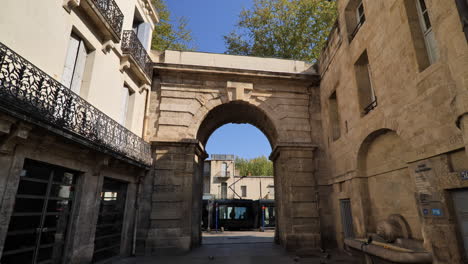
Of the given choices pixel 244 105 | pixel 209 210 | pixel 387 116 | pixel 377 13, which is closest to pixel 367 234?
pixel 387 116

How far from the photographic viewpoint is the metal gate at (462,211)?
395cm

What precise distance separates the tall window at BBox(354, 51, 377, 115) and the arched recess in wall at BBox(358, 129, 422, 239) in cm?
112

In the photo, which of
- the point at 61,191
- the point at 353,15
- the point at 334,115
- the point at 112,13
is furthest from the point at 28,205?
the point at 353,15

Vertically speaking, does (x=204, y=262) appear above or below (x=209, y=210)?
below

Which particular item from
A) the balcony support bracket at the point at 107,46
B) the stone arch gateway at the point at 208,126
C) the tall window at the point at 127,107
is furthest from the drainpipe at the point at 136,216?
the balcony support bracket at the point at 107,46

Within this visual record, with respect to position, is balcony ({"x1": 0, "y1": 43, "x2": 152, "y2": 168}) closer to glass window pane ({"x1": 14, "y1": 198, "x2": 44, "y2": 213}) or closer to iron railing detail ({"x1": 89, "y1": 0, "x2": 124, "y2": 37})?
glass window pane ({"x1": 14, "y1": 198, "x2": 44, "y2": 213})

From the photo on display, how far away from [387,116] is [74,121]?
23.6ft

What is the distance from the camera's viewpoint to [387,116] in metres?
5.88

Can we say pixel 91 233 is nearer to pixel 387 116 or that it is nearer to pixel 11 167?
pixel 11 167

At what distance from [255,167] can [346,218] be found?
109 ft

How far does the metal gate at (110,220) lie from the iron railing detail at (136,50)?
169 inches

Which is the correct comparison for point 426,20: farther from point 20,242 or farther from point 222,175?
point 222,175

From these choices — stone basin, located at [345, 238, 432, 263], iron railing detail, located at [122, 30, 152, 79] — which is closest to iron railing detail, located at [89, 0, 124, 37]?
iron railing detail, located at [122, 30, 152, 79]

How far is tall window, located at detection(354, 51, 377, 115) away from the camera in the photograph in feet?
24.2
